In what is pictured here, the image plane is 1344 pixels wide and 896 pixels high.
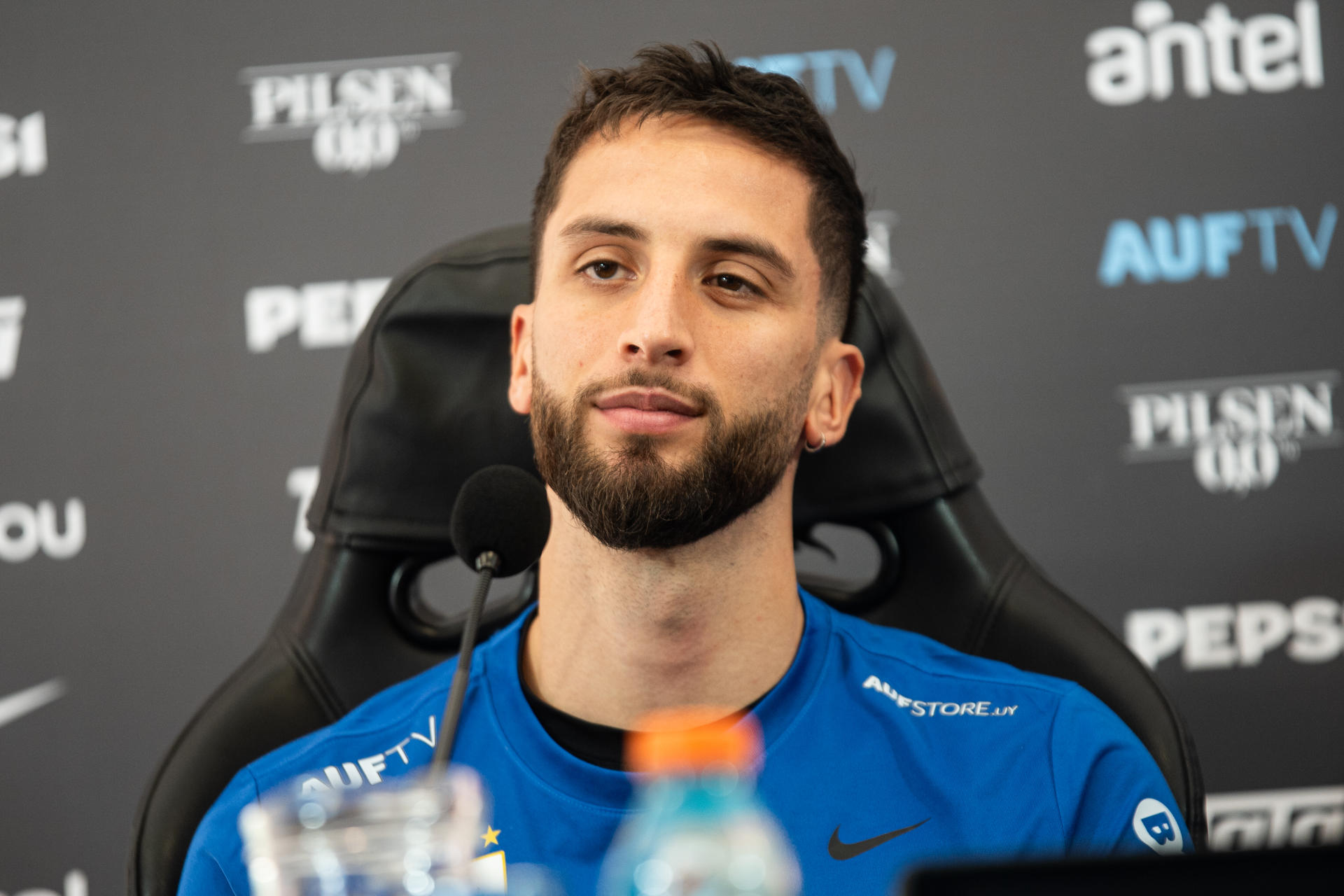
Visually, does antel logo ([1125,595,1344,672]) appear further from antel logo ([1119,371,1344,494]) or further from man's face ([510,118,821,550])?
man's face ([510,118,821,550])

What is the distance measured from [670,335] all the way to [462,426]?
28cm

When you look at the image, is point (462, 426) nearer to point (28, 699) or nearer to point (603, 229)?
point (603, 229)

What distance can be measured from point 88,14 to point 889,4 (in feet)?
4.84

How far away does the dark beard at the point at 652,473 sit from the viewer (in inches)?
43.7

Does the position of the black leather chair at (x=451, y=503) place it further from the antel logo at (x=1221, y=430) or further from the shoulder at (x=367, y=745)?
→ the antel logo at (x=1221, y=430)

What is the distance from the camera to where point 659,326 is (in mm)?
1097

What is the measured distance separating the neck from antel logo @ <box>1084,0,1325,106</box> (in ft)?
4.49

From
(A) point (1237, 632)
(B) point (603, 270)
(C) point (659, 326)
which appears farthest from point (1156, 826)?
(A) point (1237, 632)

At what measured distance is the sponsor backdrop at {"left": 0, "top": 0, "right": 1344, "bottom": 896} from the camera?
2070 mm

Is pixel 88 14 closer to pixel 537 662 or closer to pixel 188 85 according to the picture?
pixel 188 85

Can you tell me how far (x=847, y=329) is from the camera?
130 cm

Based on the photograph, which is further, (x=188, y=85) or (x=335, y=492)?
(x=188, y=85)

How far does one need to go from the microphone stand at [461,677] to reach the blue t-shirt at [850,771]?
0.89 ft

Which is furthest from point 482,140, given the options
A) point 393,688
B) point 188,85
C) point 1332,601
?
point 1332,601
